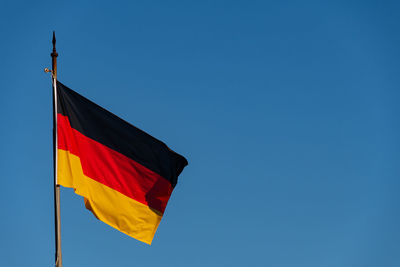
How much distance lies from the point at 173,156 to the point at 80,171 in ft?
11.9

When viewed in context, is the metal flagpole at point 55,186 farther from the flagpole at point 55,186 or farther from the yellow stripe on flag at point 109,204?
the yellow stripe on flag at point 109,204

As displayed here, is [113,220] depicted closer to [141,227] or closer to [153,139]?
[141,227]

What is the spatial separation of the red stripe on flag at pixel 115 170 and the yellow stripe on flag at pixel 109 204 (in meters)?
0.19

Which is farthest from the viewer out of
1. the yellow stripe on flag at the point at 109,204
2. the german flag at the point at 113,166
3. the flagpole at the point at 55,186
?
the german flag at the point at 113,166

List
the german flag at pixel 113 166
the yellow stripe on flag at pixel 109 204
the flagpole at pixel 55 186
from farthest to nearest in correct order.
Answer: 1. the german flag at pixel 113 166
2. the yellow stripe on flag at pixel 109 204
3. the flagpole at pixel 55 186

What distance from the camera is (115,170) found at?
18.7 metres

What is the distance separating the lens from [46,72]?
55.6 ft

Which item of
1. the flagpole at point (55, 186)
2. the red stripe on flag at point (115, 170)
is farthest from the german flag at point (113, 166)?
the flagpole at point (55, 186)

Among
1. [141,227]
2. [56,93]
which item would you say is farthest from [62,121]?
[141,227]

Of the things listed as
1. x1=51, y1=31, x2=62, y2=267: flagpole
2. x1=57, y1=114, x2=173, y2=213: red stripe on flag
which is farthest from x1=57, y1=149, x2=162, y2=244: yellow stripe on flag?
x1=51, y1=31, x2=62, y2=267: flagpole

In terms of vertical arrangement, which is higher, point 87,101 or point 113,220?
point 87,101

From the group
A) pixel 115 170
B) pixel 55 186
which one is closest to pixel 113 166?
pixel 115 170

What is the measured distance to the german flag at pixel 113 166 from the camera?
56.9 feet

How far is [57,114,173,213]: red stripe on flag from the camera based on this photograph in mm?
17441
